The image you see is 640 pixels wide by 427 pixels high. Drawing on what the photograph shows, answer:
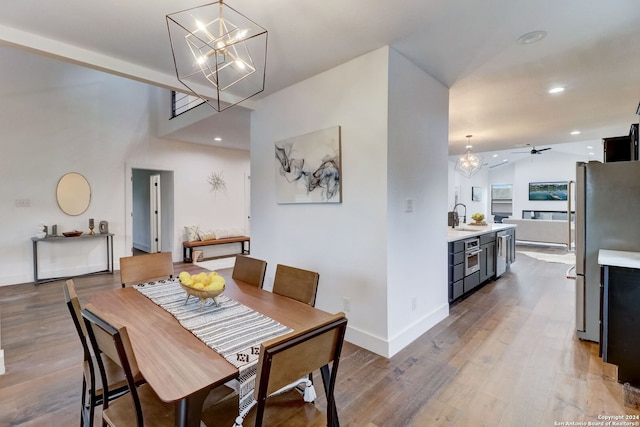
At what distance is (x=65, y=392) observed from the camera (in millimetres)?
2074

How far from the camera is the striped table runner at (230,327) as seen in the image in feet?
3.70

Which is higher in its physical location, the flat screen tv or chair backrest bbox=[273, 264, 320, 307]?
the flat screen tv

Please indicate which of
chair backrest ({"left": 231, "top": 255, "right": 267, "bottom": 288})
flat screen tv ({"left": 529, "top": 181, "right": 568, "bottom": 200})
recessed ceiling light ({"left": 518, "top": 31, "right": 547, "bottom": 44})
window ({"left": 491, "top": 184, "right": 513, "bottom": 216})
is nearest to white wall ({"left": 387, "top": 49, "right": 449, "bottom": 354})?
recessed ceiling light ({"left": 518, "top": 31, "right": 547, "bottom": 44})

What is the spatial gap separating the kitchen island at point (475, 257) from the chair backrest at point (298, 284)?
2.19m

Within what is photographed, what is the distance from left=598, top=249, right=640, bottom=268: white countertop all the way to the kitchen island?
4.38ft

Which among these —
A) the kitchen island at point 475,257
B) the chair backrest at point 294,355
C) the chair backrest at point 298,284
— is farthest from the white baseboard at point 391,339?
the chair backrest at point 294,355

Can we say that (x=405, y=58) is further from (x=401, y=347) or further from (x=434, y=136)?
(x=401, y=347)

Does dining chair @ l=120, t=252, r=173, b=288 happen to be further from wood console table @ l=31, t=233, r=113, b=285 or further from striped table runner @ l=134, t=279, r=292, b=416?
wood console table @ l=31, t=233, r=113, b=285

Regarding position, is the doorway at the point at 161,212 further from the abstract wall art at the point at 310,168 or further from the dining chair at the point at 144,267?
the dining chair at the point at 144,267

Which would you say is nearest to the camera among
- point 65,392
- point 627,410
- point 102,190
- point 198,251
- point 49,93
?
point 627,410

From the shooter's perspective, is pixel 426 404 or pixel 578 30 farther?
pixel 578 30

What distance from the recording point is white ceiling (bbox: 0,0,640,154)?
2.00 meters

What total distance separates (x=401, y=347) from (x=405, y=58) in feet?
8.32

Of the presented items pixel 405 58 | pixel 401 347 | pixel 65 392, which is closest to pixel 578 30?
pixel 405 58
